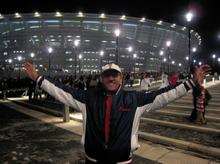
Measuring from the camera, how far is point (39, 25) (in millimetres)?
98688

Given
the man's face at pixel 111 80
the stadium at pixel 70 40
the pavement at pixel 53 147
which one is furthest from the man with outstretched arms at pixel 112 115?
the stadium at pixel 70 40

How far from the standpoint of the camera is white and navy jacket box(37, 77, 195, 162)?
351 centimetres

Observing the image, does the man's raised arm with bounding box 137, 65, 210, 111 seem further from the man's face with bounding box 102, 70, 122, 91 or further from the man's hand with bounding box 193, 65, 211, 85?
the man's face with bounding box 102, 70, 122, 91

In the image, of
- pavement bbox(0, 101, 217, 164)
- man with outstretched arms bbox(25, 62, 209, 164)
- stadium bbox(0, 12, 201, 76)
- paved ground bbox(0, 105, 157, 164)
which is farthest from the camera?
stadium bbox(0, 12, 201, 76)

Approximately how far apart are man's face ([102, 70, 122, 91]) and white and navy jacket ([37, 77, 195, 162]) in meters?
0.08

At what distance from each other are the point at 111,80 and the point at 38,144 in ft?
22.5

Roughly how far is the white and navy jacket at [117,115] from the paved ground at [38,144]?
167 inches

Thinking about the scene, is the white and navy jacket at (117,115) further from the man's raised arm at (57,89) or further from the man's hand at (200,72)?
the man's hand at (200,72)

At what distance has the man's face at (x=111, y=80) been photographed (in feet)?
11.7

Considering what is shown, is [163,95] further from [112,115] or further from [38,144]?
[38,144]

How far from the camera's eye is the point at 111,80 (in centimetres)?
356

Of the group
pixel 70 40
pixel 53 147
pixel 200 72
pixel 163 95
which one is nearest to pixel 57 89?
pixel 163 95

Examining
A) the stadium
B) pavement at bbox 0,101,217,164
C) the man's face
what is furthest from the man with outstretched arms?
the stadium

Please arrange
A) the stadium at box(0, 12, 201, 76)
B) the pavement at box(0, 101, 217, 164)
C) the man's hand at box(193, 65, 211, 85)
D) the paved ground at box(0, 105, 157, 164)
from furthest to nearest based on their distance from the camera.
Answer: the stadium at box(0, 12, 201, 76) → the paved ground at box(0, 105, 157, 164) → the pavement at box(0, 101, 217, 164) → the man's hand at box(193, 65, 211, 85)
